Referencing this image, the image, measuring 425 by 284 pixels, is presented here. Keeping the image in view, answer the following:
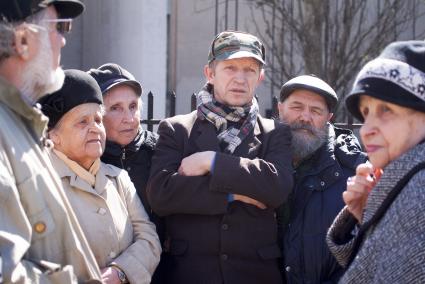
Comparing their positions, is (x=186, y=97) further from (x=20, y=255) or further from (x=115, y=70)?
(x=20, y=255)

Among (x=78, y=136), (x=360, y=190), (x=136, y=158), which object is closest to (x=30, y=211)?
(x=78, y=136)

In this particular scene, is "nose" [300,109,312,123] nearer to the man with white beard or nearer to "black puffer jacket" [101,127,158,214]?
"black puffer jacket" [101,127,158,214]

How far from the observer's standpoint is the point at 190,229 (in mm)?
3217

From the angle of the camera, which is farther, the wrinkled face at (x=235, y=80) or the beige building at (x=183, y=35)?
the beige building at (x=183, y=35)

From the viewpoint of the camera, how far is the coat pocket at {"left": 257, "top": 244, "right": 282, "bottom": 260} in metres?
3.22

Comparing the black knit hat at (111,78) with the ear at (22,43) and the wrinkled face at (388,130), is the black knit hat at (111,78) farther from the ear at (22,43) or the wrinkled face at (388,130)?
the wrinkled face at (388,130)

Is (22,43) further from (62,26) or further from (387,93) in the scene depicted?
(387,93)

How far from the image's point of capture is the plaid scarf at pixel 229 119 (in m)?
3.36

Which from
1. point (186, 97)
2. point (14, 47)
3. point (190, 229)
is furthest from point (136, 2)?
point (14, 47)

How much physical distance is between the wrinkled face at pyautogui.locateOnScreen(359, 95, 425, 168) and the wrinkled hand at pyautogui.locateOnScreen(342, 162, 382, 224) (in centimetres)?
21

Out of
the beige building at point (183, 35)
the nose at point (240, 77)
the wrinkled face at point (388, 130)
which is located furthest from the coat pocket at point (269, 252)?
the beige building at point (183, 35)

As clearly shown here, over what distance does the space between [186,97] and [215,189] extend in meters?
7.31

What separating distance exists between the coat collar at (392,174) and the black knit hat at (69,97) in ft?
4.63

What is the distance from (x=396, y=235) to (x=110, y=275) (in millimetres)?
1313
